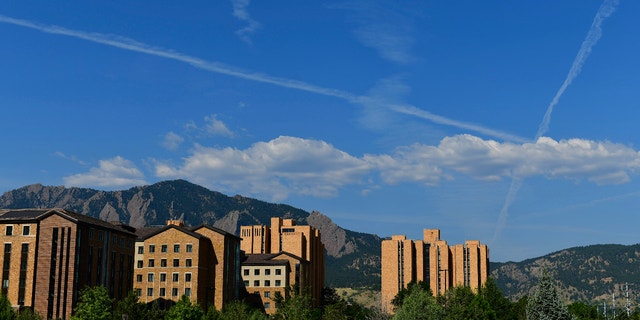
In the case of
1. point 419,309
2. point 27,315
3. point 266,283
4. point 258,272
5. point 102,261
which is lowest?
point 27,315

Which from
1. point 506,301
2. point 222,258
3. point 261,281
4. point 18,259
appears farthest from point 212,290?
point 506,301

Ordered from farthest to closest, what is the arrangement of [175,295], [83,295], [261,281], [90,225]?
[261,281], [175,295], [90,225], [83,295]

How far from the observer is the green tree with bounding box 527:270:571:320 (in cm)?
8056

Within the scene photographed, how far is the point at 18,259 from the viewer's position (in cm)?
11406

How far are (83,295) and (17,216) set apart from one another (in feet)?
59.3

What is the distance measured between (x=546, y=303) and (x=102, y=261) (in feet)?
240

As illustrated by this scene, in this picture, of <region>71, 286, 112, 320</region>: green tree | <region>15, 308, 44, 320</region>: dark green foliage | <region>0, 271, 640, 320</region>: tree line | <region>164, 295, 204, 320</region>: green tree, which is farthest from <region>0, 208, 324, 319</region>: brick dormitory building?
<region>164, 295, 204, 320</region>: green tree

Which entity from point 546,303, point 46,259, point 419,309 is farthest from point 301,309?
point 546,303

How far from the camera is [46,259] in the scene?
114 metres

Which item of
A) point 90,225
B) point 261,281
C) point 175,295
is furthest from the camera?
point 261,281

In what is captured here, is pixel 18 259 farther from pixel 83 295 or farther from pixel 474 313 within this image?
pixel 474 313

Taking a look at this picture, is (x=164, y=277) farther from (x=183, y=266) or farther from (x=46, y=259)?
(x=46, y=259)

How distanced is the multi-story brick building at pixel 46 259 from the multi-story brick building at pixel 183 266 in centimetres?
2797

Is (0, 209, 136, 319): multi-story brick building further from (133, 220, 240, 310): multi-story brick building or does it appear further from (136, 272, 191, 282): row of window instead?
(133, 220, 240, 310): multi-story brick building
